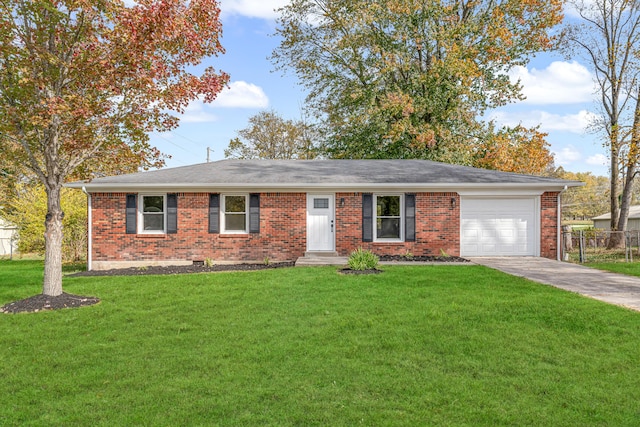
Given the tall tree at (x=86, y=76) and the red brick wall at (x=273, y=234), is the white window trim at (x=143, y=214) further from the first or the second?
the tall tree at (x=86, y=76)

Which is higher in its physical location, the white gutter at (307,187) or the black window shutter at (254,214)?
the white gutter at (307,187)

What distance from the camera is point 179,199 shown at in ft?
45.4

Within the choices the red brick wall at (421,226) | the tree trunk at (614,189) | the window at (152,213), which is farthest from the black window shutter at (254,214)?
the tree trunk at (614,189)

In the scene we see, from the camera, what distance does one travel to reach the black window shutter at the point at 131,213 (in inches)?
541

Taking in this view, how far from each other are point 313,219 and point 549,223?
774 cm

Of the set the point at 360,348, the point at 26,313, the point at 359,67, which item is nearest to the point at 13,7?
the point at 26,313

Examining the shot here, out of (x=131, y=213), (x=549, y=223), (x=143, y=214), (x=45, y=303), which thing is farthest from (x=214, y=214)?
(x=549, y=223)

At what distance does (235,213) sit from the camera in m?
14.1

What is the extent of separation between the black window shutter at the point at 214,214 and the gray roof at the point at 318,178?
0.55m

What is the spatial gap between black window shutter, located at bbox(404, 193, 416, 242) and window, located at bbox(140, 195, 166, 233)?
8017mm

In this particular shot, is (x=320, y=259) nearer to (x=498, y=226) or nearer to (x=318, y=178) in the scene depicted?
(x=318, y=178)

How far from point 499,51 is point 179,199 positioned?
18.2m

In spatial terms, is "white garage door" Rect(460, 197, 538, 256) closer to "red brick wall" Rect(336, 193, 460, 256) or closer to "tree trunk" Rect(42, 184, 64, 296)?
"red brick wall" Rect(336, 193, 460, 256)

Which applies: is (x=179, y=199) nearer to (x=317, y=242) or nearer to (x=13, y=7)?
(x=317, y=242)
